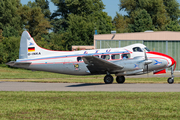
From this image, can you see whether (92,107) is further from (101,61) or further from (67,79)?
(67,79)

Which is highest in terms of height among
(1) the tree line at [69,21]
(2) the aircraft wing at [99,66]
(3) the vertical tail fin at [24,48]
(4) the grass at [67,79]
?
(1) the tree line at [69,21]

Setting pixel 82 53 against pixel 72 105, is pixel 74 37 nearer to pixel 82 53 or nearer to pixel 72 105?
pixel 82 53

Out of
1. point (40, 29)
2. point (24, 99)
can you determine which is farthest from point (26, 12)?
point (24, 99)

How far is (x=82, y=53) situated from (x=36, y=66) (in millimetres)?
4372

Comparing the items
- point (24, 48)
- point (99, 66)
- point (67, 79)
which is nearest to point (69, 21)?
point (67, 79)

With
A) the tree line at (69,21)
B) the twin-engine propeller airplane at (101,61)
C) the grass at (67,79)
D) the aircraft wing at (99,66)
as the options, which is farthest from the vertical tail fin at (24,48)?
the tree line at (69,21)

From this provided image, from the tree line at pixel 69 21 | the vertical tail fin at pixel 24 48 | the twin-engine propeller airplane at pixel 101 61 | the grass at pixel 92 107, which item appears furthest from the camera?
the tree line at pixel 69 21

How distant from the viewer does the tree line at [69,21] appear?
72400 mm

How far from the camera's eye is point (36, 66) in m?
25.2

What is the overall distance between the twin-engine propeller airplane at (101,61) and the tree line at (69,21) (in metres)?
33.2

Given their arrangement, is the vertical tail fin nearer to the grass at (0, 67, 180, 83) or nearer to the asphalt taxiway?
the grass at (0, 67, 180, 83)

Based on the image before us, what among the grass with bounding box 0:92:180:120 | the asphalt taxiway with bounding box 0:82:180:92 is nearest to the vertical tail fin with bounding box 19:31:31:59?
the asphalt taxiway with bounding box 0:82:180:92

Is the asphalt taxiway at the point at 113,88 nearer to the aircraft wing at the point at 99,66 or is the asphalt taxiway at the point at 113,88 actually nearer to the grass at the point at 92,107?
the aircraft wing at the point at 99,66

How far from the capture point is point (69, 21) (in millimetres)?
80188
